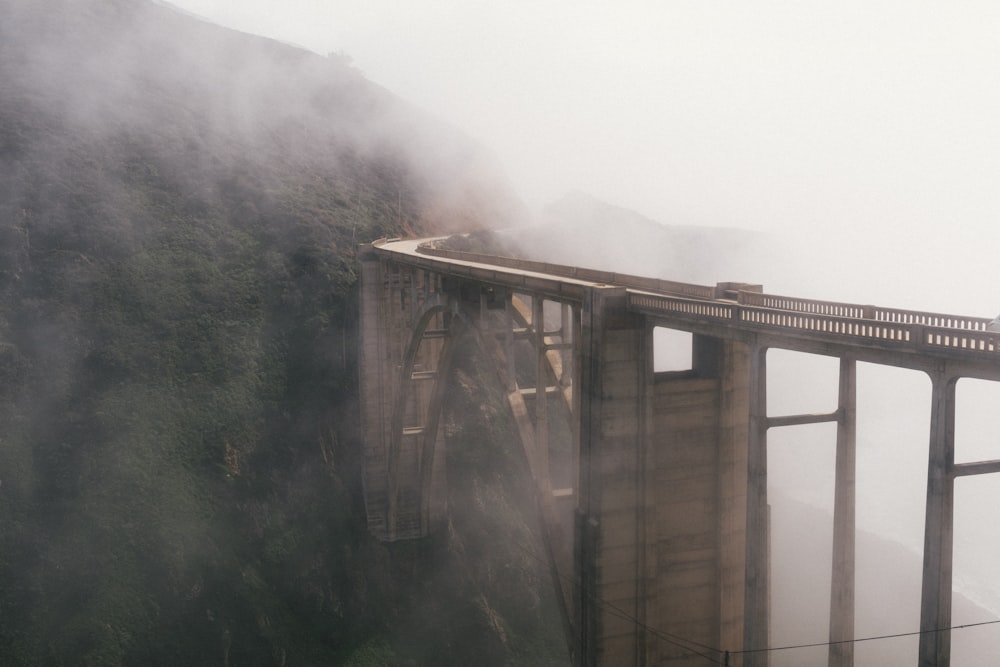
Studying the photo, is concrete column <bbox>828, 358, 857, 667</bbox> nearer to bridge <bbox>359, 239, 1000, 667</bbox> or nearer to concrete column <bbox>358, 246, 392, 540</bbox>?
bridge <bbox>359, 239, 1000, 667</bbox>

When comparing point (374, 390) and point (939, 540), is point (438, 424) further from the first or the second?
point (939, 540)

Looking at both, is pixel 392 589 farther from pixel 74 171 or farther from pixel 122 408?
pixel 74 171

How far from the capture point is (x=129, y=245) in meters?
50.0

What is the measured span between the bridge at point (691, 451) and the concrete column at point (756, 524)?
0.10ft

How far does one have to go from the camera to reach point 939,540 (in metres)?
9.79

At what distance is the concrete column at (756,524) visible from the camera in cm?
1297

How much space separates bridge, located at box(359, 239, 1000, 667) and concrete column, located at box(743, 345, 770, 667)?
1.2 inches

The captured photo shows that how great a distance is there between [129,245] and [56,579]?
884 inches

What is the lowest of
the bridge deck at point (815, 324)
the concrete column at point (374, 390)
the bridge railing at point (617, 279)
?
the concrete column at point (374, 390)

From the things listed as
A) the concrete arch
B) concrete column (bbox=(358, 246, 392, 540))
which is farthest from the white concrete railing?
concrete column (bbox=(358, 246, 392, 540))

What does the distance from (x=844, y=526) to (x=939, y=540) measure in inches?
68.4

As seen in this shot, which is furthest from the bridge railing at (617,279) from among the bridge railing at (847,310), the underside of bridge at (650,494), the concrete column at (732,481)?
the underside of bridge at (650,494)

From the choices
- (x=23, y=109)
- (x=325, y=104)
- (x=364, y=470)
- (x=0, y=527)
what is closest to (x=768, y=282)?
(x=325, y=104)

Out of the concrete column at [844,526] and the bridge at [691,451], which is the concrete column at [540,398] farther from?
the concrete column at [844,526]
